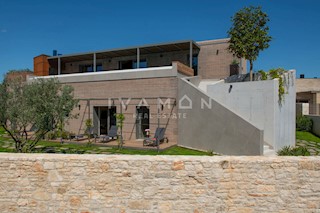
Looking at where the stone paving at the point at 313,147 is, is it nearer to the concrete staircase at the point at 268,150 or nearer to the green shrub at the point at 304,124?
the concrete staircase at the point at 268,150

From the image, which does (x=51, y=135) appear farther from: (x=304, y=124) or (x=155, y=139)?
(x=304, y=124)

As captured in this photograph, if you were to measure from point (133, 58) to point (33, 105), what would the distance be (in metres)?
11.9

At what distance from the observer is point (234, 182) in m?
4.11

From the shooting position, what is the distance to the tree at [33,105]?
7.62 m

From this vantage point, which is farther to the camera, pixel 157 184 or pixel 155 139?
pixel 155 139

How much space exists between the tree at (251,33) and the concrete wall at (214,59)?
161 inches

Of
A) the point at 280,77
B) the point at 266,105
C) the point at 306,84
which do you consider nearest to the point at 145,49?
the point at 280,77

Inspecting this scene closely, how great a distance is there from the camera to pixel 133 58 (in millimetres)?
18625

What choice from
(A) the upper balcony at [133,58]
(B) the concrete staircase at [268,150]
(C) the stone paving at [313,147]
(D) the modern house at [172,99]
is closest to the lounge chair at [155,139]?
(D) the modern house at [172,99]

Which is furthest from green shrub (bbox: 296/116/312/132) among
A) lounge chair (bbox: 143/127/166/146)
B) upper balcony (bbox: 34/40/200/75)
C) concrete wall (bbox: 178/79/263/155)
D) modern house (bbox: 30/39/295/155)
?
lounge chair (bbox: 143/127/166/146)

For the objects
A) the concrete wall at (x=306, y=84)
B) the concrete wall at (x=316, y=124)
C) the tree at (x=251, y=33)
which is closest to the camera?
the tree at (x=251, y=33)

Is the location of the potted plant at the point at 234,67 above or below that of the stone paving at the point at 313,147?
above

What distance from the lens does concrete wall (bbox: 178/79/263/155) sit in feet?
30.4

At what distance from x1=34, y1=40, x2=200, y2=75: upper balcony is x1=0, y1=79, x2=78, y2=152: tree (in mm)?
7514
